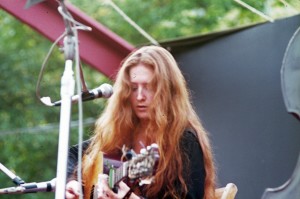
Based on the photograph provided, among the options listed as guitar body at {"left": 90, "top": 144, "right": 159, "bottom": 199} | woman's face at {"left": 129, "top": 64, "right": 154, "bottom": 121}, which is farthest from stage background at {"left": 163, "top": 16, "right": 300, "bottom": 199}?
guitar body at {"left": 90, "top": 144, "right": 159, "bottom": 199}

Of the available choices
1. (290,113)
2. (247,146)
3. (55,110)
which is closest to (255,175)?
(247,146)

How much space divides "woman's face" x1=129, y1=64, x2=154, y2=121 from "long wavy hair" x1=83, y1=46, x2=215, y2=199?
0.07 feet

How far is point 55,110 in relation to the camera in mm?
8062

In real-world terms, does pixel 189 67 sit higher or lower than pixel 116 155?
higher

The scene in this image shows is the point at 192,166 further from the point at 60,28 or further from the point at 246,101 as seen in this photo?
the point at 60,28

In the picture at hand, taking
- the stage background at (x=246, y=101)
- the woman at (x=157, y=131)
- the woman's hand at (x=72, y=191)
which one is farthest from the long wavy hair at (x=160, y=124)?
the stage background at (x=246, y=101)

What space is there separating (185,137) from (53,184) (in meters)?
0.63

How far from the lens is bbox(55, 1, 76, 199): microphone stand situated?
346 cm

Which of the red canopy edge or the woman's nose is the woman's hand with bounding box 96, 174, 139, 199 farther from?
the red canopy edge

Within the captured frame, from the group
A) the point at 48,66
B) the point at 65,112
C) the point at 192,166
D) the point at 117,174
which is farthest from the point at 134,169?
the point at 48,66

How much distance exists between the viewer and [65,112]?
11.5 ft

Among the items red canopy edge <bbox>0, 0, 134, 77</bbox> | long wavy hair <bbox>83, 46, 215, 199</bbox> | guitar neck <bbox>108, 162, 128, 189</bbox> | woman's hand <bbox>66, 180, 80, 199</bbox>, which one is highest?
red canopy edge <bbox>0, 0, 134, 77</bbox>

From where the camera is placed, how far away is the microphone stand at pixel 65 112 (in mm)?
3465

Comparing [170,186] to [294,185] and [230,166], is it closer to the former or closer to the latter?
[294,185]
